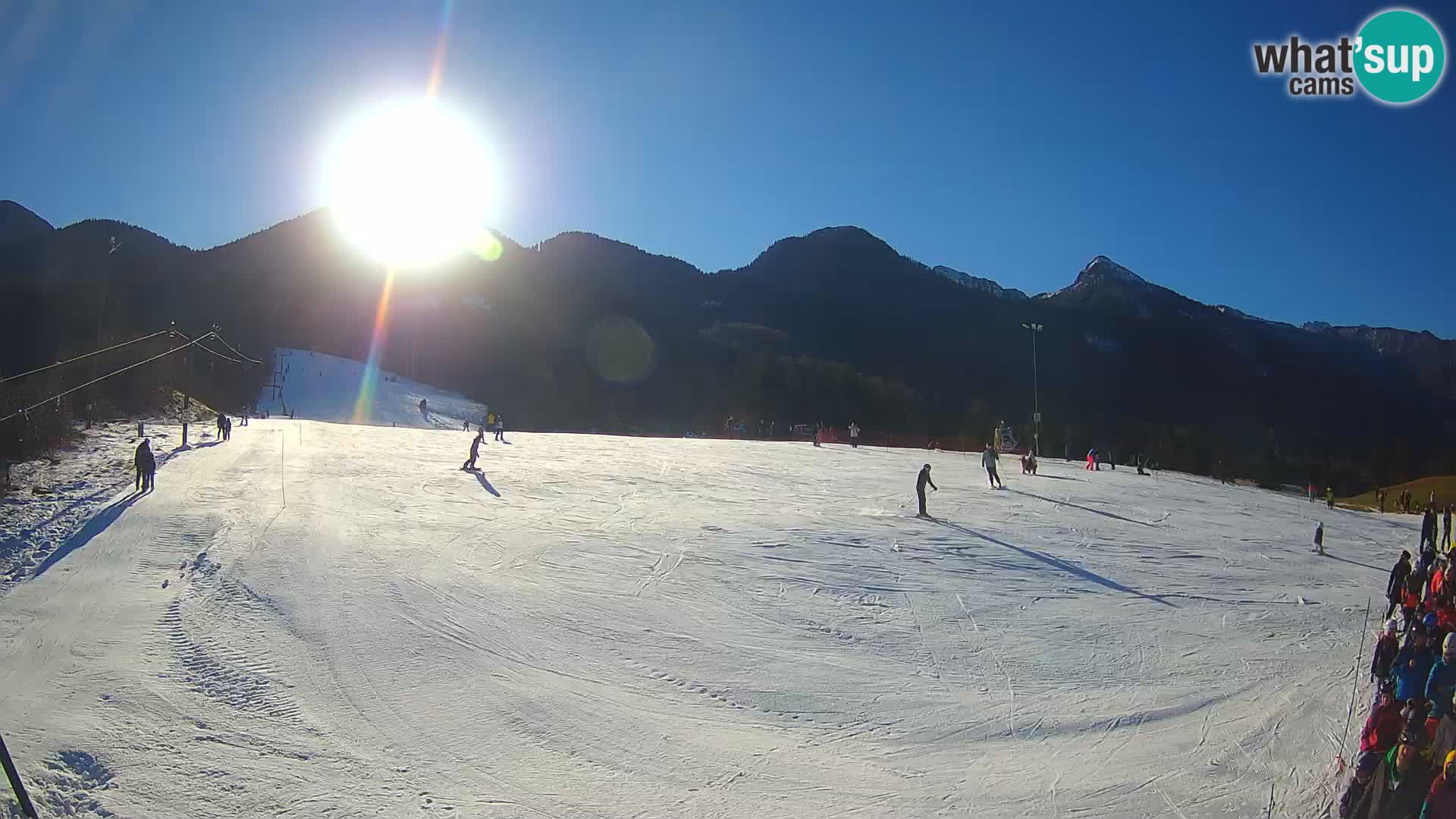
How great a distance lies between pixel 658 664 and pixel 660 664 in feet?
0.06

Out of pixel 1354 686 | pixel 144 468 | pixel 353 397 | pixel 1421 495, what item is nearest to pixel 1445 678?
pixel 1354 686

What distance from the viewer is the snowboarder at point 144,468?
17.7 metres

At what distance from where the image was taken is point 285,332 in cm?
9762

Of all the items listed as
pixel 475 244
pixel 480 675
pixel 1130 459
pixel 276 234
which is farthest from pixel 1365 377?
pixel 276 234

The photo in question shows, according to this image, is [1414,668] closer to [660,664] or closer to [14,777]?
[660,664]

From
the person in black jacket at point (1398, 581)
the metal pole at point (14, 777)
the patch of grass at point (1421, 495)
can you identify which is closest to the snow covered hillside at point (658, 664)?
the metal pole at point (14, 777)

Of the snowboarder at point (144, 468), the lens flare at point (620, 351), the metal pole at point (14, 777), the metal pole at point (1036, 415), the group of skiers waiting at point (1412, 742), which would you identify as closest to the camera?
the group of skiers waiting at point (1412, 742)

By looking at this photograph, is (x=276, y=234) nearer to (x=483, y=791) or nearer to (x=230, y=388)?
(x=230, y=388)

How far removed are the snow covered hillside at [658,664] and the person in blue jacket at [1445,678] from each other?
1.34m

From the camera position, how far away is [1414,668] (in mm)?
6328

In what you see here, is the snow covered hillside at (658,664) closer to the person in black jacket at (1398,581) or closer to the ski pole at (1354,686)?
the ski pole at (1354,686)

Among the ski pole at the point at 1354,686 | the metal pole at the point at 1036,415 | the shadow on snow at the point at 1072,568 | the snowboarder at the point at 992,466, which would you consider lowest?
the ski pole at the point at 1354,686

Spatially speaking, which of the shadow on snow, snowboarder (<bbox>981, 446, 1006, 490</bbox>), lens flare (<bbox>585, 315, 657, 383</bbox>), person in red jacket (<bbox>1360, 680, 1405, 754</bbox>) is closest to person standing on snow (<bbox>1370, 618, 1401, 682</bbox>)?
person in red jacket (<bbox>1360, 680, 1405, 754</bbox>)

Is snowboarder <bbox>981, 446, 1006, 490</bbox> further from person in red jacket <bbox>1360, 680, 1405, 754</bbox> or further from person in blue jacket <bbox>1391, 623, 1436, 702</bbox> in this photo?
person in red jacket <bbox>1360, 680, 1405, 754</bbox>
